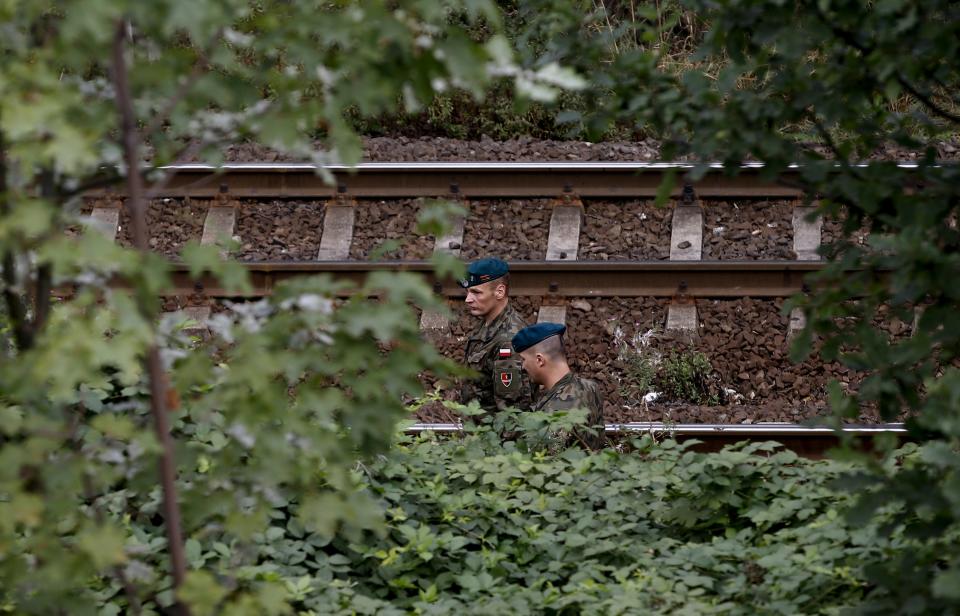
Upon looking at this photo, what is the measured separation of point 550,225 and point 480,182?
66 cm

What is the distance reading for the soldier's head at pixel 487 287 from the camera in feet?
23.7

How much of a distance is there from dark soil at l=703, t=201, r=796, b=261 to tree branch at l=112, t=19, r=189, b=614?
6.28 meters

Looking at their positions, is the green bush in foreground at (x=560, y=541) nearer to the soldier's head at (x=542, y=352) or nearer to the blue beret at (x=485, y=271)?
the soldier's head at (x=542, y=352)

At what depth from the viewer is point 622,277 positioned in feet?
27.7

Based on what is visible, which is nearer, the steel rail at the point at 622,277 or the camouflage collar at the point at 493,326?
the camouflage collar at the point at 493,326

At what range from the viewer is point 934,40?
3.25m

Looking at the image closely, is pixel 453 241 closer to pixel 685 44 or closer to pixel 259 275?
pixel 259 275

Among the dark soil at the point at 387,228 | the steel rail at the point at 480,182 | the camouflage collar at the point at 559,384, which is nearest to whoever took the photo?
the camouflage collar at the point at 559,384

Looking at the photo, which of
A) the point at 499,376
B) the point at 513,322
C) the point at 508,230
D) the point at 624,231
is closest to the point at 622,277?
the point at 624,231

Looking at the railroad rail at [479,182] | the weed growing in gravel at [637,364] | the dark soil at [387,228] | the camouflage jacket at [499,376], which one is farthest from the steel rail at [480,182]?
the camouflage jacket at [499,376]

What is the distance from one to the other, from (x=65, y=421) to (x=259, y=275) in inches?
236

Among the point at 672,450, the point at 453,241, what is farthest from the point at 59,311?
the point at 453,241

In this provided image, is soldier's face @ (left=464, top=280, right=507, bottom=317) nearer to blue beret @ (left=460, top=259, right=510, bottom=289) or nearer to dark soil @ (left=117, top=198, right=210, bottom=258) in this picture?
blue beret @ (left=460, top=259, right=510, bottom=289)

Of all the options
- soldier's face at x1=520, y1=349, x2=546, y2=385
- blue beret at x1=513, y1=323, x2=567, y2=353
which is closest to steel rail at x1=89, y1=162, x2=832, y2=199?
blue beret at x1=513, y1=323, x2=567, y2=353
